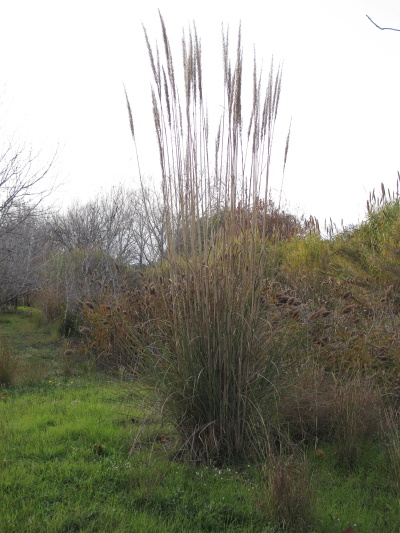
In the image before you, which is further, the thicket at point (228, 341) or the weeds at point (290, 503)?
the thicket at point (228, 341)

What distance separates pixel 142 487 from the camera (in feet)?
8.28

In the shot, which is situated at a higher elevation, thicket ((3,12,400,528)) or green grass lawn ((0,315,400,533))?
thicket ((3,12,400,528))

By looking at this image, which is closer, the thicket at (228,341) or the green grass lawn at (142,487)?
the green grass lawn at (142,487)

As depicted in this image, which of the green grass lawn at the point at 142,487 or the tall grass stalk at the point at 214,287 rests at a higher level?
the tall grass stalk at the point at 214,287

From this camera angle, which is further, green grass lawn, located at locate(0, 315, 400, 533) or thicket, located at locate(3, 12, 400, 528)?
thicket, located at locate(3, 12, 400, 528)

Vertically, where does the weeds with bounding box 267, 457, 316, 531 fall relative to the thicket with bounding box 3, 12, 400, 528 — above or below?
below

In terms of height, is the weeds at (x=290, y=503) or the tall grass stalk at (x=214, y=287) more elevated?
the tall grass stalk at (x=214, y=287)

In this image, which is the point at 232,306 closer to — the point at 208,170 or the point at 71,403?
the point at 208,170

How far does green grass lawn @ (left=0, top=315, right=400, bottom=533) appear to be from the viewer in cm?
228

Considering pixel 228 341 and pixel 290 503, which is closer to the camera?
pixel 290 503

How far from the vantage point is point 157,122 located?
326cm

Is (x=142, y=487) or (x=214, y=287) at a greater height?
(x=214, y=287)

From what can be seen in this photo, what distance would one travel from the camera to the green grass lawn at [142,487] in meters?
2.28

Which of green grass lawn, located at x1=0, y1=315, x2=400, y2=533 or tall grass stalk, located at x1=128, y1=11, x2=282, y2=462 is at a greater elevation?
tall grass stalk, located at x1=128, y1=11, x2=282, y2=462
